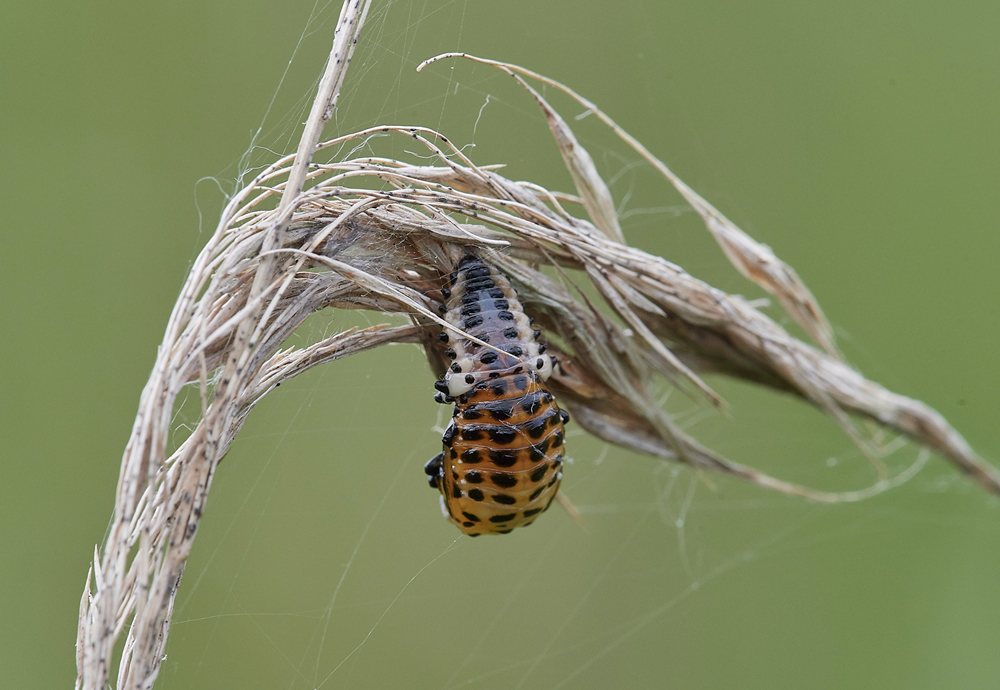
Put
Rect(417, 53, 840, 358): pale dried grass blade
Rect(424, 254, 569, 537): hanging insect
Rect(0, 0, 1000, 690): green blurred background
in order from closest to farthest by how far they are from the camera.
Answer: Rect(424, 254, 569, 537): hanging insect < Rect(417, 53, 840, 358): pale dried grass blade < Rect(0, 0, 1000, 690): green blurred background

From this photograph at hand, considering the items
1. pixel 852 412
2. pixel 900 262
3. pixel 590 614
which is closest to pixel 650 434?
pixel 852 412

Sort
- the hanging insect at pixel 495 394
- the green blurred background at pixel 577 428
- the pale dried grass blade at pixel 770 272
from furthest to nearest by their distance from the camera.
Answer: the green blurred background at pixel 577 428, the pale dried grass blade at pixel 770 272, the hanging insect at pixel 495 394

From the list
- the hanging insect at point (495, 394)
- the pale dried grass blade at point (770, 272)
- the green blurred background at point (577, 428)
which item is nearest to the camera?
the hanging insect at point (495, 394)

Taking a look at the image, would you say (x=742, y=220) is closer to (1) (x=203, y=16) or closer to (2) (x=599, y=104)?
(2) (x=599, y=104)

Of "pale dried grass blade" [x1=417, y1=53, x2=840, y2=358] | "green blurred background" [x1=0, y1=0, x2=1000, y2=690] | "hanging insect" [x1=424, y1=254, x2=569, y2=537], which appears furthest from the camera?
"green blurred background" [x1=0, y1=0, x2=1000, y2=690]

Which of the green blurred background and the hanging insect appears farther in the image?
the green blurred background
